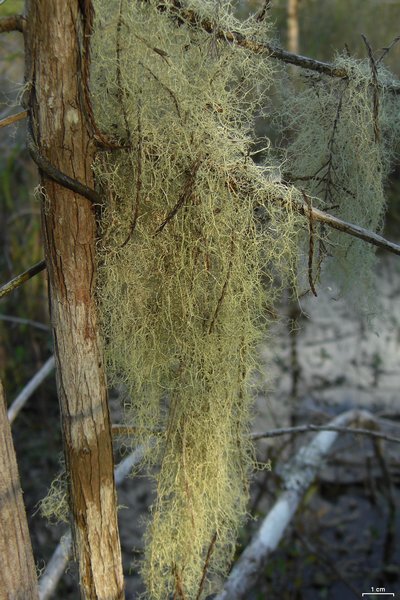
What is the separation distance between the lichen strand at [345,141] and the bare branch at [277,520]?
1.49 feet

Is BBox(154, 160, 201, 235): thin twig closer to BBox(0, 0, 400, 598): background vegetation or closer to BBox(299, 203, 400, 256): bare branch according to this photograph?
BBox(299, 203, 400, 256): bare branch

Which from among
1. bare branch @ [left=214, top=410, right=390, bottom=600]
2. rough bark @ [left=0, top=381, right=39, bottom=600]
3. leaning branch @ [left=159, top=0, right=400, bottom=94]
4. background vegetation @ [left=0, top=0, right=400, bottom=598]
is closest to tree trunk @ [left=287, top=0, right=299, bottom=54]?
background vegetation @ [left=0, top=0, right=400, bottom=598]

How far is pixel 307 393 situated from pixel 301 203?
107 inches

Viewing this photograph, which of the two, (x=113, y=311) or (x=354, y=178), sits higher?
(x=354, y=178)

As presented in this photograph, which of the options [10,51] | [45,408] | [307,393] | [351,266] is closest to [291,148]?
[351,266]

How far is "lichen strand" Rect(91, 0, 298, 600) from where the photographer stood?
674mm

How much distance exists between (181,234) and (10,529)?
1.27 feet

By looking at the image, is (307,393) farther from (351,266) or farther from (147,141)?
(147,141)

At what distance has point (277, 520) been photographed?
1510 mm

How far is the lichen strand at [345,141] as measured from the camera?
34.1 inches

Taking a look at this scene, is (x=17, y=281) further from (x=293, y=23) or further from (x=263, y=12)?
(x=293, y=23)

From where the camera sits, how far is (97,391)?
0.73 meters

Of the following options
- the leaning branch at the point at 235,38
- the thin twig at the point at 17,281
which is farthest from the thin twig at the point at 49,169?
the leaning branch at the point at 235,38

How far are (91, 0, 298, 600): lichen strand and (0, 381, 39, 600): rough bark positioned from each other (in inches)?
6.1
